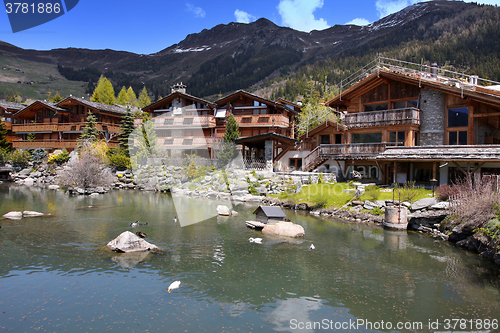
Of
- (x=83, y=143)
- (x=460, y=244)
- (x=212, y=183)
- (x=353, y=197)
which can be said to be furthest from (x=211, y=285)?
(x=83, y=143)

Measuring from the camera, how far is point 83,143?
53812 millimetres

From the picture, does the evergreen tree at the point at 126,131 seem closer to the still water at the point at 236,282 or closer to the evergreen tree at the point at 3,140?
the evergreen tree at the point at 3,140

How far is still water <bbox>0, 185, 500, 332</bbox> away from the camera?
435 inches

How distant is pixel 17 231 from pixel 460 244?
94.8ft

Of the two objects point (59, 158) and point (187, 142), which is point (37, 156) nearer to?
point (59, 158)

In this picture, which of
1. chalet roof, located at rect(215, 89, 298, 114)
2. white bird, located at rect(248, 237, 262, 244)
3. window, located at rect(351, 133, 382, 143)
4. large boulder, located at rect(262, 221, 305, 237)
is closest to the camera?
white bird, located at rect(248, 237, 262, 244)

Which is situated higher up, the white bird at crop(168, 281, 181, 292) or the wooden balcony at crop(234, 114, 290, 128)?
the wooden balcony at crop(234, 114, 290, 128)

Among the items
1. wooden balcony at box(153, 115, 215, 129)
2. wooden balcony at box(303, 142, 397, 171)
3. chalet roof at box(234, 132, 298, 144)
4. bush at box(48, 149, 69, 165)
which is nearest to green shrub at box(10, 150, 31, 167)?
bush at box(48, 149, 69, 165)

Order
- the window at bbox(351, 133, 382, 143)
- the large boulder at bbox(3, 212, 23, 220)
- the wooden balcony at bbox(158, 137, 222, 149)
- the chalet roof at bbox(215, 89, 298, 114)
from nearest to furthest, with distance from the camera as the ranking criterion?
the large boulder at bbox(3, 212, 23, 220)
the window at bbox(351, 133, 382, 143)
the chalet roof at bbox(215, 89, 298, 114)
the wooden balcony at bbox(158, 137, 222, 149)

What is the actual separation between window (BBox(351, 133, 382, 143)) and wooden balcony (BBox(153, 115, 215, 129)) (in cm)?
2459

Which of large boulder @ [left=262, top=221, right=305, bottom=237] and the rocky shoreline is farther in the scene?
the rocky shoreline

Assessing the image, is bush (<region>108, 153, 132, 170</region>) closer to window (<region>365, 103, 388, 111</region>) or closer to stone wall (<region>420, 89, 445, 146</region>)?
window (<region>365, 103, 388, 111</region>)

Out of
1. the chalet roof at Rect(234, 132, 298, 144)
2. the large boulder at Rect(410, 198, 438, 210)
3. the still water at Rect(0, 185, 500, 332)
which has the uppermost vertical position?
the chalet roof at Rect(234, 132, 298, 144)

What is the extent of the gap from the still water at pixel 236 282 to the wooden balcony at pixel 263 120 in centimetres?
3053
